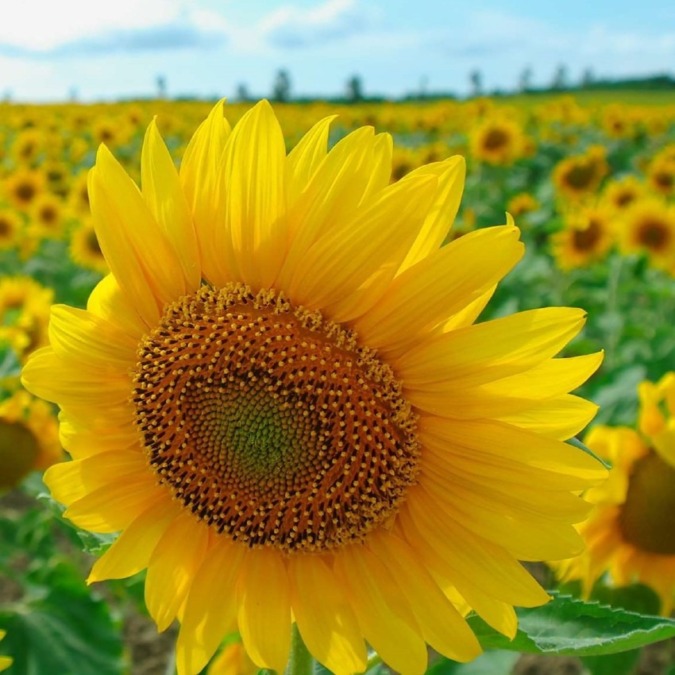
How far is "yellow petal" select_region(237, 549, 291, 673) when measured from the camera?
153 cm

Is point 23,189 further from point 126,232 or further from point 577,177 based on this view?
point 126,232

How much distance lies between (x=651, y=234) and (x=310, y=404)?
5.98 metres

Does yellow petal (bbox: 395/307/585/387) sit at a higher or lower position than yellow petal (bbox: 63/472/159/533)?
higher

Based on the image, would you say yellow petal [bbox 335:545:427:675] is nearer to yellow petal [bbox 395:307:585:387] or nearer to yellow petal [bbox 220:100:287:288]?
yellow petal [bbox 395:307:585:387]

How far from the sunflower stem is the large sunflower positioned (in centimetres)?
12

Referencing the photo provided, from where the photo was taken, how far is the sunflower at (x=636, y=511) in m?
2.77

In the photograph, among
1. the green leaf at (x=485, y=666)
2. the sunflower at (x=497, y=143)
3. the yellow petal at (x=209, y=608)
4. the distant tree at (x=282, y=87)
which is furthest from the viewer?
the distant tree at (x=282, y=87)

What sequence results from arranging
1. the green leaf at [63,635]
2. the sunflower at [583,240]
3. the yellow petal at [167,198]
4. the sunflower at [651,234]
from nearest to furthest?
the yellow petal at [167,198] → the green leaf at [63,635] → the sunflower at [651,234] → the sunflower at [583,240]

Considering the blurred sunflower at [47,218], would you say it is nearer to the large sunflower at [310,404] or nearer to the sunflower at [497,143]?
the sunflower at [497,143]

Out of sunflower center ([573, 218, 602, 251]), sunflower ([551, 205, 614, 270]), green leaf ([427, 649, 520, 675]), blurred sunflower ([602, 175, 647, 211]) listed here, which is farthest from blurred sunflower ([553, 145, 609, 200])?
green leaf ([427, 649, 520, 675])

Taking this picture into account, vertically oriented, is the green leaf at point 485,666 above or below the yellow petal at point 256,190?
below

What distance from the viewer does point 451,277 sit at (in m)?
1.34

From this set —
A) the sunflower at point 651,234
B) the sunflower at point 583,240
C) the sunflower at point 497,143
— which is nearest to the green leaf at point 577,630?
the sunflower at point 651,234

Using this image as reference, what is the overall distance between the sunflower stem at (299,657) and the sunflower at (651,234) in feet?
18.9
